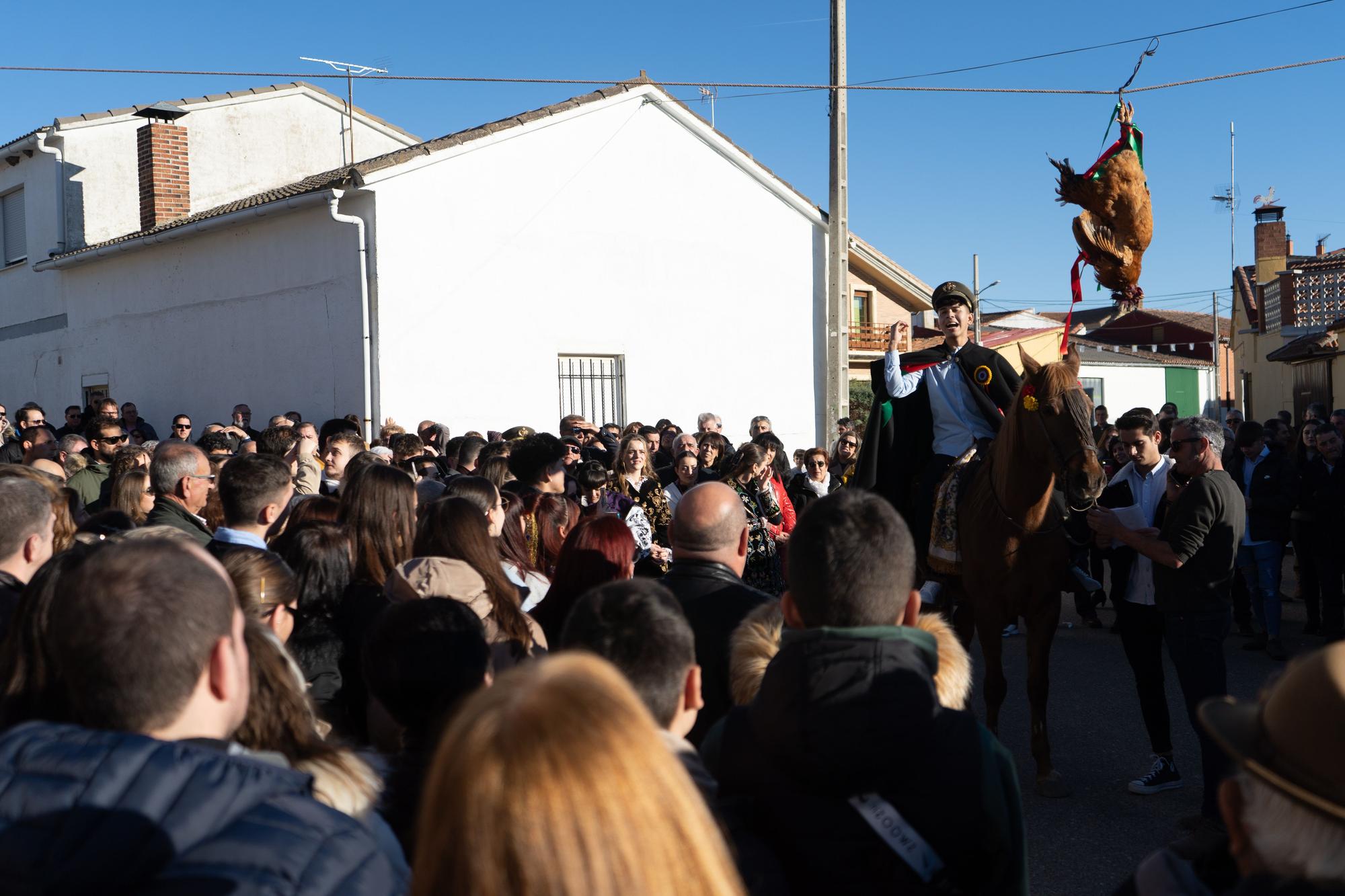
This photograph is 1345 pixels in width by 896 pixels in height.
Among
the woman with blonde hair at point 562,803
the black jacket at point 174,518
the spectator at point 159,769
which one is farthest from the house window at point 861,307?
the woman with blonde hair at point 562,803

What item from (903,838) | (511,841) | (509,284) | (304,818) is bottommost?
(903,838)

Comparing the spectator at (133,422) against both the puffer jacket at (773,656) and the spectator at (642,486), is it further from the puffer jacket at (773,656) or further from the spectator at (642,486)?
the puffer jacket at (773,656)

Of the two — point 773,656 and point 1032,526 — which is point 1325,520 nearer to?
point 1032,526

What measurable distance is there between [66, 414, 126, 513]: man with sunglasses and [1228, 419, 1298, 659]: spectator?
29.3 ft

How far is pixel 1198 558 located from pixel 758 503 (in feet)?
9.89

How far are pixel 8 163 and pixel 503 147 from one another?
35.8 ft

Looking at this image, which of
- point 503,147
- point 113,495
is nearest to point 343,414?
point 503,147

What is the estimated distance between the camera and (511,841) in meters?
1.25

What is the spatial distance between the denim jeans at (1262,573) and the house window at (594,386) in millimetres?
10093

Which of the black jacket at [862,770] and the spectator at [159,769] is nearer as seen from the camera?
the spectator at [159,769]

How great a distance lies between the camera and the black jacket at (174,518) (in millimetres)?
5211

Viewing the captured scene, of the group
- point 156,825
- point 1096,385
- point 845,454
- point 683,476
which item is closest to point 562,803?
point 156,825

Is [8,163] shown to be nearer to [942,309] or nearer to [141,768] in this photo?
[942,309]

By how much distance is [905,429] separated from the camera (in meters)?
7.82
